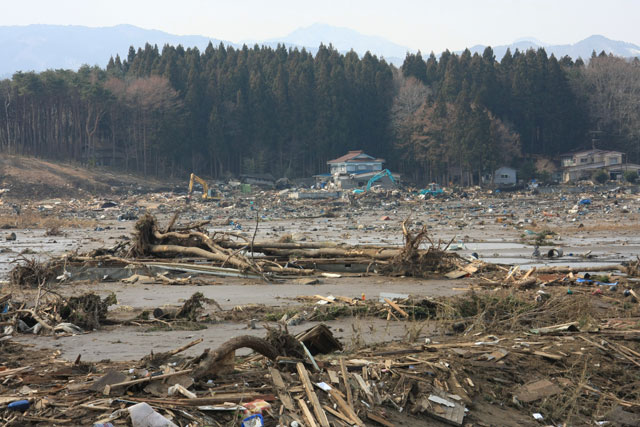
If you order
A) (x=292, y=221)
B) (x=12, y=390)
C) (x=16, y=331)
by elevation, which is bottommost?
(x=292, y=221)

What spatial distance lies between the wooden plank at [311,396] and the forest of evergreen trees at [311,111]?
56.9 m

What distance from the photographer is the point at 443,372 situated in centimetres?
586

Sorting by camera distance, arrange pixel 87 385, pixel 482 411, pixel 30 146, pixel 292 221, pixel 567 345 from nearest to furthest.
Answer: pixel 87 385
pixel 482 411
pixel 567 345
pixel 292 221
pixel 30 146

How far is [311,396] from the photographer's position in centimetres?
492

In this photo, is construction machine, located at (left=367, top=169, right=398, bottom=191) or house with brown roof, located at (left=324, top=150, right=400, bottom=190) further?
house with brown roof, located at (left=324, top=150, right=400, bottom=190)

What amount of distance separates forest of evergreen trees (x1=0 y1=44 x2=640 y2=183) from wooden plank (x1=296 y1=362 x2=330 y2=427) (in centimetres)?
5689

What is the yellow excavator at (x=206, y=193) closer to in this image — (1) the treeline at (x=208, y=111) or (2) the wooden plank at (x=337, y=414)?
(1) the treeline at (x=208, y=111)

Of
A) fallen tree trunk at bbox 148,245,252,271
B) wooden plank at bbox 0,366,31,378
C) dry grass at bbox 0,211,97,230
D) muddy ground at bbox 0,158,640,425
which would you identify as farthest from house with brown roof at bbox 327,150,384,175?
wooden plank at bbox 0,366,31,378

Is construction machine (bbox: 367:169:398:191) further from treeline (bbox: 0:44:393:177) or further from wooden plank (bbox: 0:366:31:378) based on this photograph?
wooden plank (bbox: 0:366:31:378)

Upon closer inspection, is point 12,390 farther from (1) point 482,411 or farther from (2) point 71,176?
(2) point 71,176

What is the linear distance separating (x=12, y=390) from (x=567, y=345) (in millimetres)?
5273

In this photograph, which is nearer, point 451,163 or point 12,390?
point 12,390

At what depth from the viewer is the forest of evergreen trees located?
200 ft

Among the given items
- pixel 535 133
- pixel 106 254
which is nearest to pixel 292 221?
pixel 106 254
